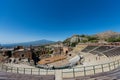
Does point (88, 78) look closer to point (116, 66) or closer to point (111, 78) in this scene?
point (111, 78)

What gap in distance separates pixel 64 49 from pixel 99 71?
6784 cm

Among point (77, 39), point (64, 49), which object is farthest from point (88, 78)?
point (77, 39)

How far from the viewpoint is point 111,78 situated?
85.8 feet

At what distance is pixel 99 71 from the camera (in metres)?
32.6

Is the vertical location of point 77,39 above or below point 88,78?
above

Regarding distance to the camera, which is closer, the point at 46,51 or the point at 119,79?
the point at 119,79

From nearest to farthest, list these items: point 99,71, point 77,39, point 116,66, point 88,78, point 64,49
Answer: point 88,78 → point 99,71 → point 116,66 → point 64,49 → point 77,39

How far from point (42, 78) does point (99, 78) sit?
1041cm

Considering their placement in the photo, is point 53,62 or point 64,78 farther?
point 53,62

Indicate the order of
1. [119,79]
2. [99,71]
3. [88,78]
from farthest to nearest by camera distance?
1. [99,71]
2. [88,78]
3. [119,79]

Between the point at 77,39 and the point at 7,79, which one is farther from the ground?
the point at 77,39

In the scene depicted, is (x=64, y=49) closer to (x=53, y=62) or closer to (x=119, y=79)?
(x=53, y=62)

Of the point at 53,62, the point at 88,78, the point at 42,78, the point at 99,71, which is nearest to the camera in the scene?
the point at 88,78

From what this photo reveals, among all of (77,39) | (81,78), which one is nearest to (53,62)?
(81,78)
